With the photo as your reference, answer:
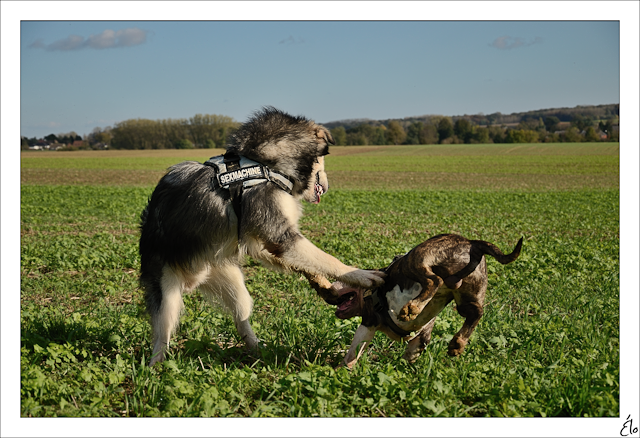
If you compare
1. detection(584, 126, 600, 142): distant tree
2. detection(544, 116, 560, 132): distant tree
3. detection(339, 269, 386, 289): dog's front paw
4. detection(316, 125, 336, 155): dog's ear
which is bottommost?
detection(339, 269, 386, 289): dog's front paw

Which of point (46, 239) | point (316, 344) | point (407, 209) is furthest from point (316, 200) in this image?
point (407, 209)

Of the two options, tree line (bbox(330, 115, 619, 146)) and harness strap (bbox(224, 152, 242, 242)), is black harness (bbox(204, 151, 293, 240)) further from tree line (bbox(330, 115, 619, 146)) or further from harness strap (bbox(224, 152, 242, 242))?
tree line (bbox(330, 115, 619, 146))

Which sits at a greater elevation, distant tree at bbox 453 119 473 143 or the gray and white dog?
distant tree at bbox 453 119 473 143

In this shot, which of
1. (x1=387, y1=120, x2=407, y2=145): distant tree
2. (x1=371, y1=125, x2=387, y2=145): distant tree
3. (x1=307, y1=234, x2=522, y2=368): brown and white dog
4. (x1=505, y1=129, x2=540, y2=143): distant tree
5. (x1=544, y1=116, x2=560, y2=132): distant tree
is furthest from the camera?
(x1=387, y1=120, x2=407, y2=145): distant tree

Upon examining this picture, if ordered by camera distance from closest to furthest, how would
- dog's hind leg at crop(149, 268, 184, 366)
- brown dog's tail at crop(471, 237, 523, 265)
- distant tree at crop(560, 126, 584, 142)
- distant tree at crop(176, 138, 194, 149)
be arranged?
brown dog's tail at crop(471, 237, 523, 265), dog's hind leg at crop(149, 268, 184, 366), distant tree at crop(560, 126, 584, 142), distant tree at crop(176, 138, 194, 149)

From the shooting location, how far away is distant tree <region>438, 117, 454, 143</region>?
79.8 metres

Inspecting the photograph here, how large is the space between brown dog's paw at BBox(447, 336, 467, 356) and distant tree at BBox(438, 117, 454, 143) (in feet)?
258

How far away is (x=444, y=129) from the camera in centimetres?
7981

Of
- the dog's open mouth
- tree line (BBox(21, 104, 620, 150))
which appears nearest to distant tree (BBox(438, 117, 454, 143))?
tree line (BBox(21, 104, 620, 150))

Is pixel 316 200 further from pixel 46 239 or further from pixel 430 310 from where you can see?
pixel 46 239

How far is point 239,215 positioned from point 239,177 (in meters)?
0.30

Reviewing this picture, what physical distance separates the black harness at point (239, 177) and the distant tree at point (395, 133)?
74.7 metres

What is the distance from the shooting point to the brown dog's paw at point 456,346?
12.9 feet

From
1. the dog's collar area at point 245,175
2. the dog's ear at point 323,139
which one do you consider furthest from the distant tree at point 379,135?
the dog's collar area at point 245,175
